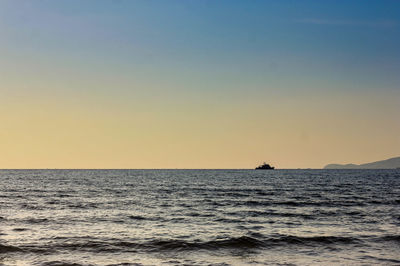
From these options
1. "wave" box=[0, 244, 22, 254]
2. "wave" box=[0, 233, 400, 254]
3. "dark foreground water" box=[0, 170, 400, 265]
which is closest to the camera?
"dark foreground water" box=[0, 170, 400, 265]

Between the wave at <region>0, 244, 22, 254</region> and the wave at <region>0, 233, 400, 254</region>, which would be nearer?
the wave at <region>0, 244, 22, 254</region>

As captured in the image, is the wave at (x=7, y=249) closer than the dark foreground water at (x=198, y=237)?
No

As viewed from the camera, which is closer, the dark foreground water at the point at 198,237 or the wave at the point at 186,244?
the dark foreground water at the point at 198,237

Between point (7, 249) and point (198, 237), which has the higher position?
point (198, 237)

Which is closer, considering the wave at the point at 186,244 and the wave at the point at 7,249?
the wave at the point at 7,249

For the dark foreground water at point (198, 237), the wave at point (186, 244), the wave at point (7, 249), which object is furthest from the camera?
the wave at point (186, 244)

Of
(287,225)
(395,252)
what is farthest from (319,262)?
(287,225)

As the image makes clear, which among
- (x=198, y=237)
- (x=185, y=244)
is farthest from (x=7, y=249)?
(x=198, y=237)

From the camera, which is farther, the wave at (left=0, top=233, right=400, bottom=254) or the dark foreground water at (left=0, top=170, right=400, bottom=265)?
the wave at (left=0, top=233, right=400, bottom=254)

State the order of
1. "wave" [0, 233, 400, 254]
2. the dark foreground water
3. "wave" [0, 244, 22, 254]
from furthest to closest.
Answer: "wave" [0, 233, 400, 254] < "wave" [0, 244, 22, 254] < the dark foreground water

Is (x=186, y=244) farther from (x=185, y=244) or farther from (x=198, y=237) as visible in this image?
(x=198, y=237)

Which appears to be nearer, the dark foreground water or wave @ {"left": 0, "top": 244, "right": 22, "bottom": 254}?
the dark foreground water

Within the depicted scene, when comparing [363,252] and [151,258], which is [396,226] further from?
[151,258]

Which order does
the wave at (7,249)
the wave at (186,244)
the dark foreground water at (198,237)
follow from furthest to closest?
the wave at (186,244) → the wave at (7,249) → the dark foreground water at (198,237)
